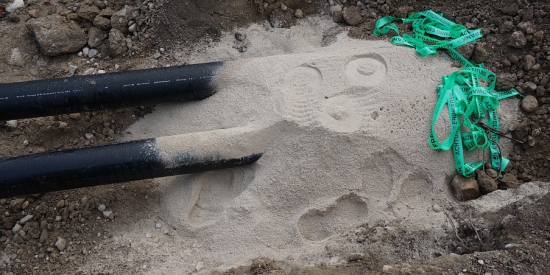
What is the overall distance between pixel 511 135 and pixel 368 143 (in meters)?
0.91

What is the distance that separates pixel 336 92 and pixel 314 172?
0.52m

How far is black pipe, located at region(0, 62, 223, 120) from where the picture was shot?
315cm

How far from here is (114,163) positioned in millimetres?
2967

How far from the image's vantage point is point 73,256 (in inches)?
120

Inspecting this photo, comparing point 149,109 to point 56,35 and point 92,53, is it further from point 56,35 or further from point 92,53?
point 56,35

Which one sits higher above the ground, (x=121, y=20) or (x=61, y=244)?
(x=121, y=20)

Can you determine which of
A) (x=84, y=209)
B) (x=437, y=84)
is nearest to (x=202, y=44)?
(x=84, y=209)

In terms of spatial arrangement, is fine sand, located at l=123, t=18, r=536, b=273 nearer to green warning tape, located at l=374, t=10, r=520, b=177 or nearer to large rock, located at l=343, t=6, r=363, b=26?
green warning tape, located at l=374, t=10, r=520, b=177

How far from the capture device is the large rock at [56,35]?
12.3 feet

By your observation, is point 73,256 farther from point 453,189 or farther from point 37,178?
point 453,189

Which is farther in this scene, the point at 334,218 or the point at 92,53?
the point at 92,53

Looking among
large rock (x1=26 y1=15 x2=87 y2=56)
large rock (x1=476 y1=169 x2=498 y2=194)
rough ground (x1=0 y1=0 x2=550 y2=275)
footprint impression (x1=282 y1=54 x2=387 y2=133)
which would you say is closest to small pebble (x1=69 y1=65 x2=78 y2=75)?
rough ground (x1=0 y1=0 x2=550 y2=275)

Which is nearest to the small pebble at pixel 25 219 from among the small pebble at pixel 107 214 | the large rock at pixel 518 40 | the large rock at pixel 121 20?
the small pebble at pixel 107 214

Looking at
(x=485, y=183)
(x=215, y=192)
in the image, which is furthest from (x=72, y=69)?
(x=485, y=183)
